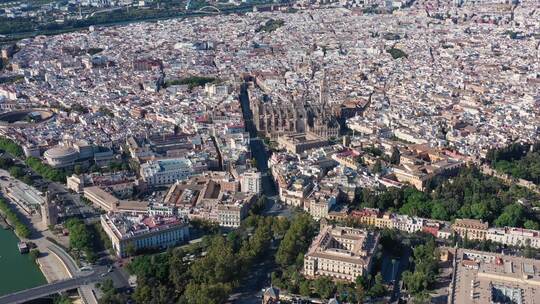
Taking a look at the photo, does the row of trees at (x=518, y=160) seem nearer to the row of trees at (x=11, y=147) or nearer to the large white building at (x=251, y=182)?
the large white building at (x=251, y=182)

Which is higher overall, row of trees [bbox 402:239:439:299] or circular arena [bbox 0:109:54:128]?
circular arena [bbox 0:109:54:128]

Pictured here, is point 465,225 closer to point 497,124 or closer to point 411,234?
point 411,234

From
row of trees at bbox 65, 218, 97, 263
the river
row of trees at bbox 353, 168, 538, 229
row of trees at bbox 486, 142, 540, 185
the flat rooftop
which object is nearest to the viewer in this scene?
the flat rooftop

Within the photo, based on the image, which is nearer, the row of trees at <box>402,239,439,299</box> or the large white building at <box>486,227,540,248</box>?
the row of trees at <box>402,239,439,299</box>

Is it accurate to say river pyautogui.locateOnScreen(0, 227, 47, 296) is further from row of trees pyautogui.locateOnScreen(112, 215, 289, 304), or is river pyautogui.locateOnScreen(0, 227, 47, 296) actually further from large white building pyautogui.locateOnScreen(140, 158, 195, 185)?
large white building pyautogui.locateOnScreen(140, 158, 195, 185)

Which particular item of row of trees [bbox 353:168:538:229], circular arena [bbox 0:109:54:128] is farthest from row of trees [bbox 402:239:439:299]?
circular arena [bbox 0:109:54:128]

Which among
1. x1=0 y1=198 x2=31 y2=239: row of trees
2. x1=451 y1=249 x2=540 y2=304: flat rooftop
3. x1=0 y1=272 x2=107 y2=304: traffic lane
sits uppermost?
x1=451 y1=249 x2=540 y2=304: flat rooftop

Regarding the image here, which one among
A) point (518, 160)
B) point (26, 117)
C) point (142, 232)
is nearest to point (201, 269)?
Result: point (142, 232)

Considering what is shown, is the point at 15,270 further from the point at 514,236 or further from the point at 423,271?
the point at 514,236

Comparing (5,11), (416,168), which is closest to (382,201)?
(416,168)
